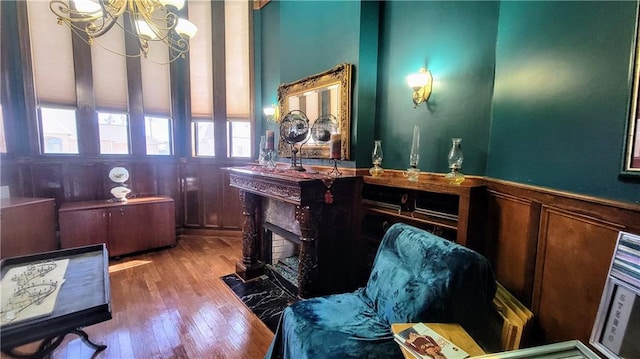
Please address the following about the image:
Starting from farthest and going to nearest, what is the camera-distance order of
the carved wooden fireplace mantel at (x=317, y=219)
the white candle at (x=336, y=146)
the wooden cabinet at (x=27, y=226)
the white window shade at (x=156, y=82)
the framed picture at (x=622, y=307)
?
the white window shade at (x=156, y=82), the wooden cabinet at (x=27, y=226), the white candle at (x=336, y=146), the carved wooden fireplace mantel at (x=317, y=219), the framed picture at (x=622, y=307)

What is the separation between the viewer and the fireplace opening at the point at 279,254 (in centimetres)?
293

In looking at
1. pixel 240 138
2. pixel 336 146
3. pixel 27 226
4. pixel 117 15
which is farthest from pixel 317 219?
pixel 27 226

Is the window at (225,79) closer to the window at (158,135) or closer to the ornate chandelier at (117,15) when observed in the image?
the window at (158,135)

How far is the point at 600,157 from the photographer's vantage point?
1070 millimetres

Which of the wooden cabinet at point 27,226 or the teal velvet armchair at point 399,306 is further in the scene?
the wooden cabinet at point 27,226

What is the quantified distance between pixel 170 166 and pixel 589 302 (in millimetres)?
4709

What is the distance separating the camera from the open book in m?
1.04

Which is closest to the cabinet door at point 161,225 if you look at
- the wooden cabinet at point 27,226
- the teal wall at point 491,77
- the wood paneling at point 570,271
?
the wooden cabinet at point 27,226

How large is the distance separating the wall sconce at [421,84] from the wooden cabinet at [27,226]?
163 inches

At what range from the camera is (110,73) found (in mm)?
3701

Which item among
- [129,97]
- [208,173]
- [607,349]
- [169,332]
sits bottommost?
[169,332]

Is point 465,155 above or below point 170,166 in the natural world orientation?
above

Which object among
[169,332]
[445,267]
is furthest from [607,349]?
[169,332]

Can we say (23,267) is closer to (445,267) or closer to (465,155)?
(445,267)
